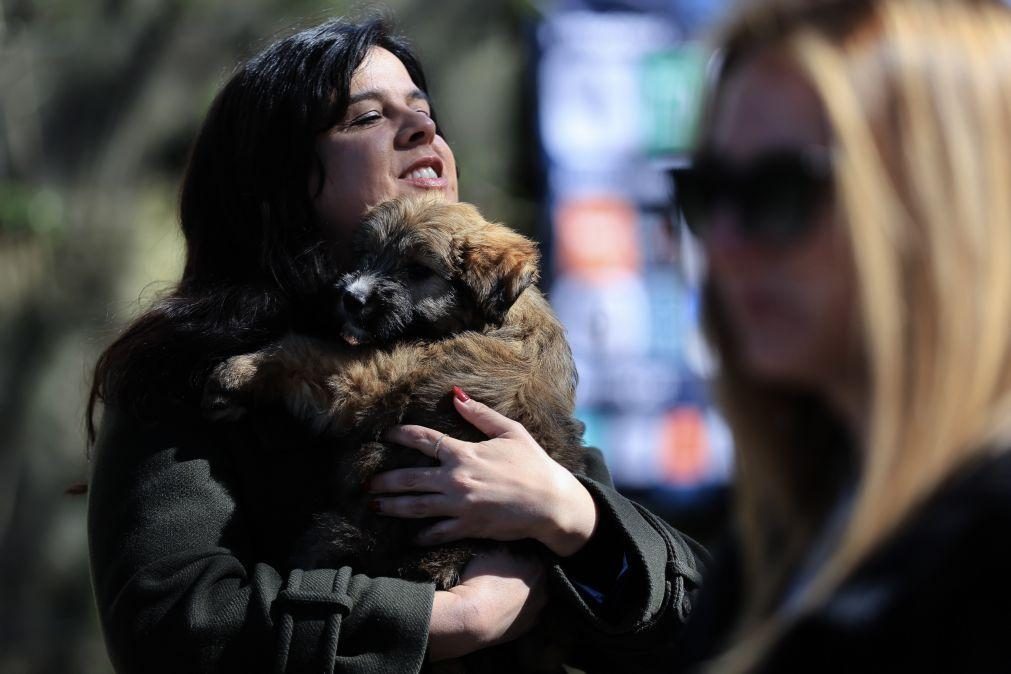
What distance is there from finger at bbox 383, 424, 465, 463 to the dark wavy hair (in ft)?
1.45

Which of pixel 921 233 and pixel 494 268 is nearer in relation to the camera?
pixel 921 233

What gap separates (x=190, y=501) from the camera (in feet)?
7.71

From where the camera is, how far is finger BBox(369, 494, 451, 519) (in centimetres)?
252

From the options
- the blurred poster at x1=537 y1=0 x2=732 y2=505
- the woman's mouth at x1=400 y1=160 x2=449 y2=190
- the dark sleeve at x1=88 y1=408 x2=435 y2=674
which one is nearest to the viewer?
the dark sleeve at x1=88 y1=408 x2=435 y2=674

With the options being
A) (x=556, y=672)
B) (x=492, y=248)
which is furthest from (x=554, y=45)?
(x=556, y=672)

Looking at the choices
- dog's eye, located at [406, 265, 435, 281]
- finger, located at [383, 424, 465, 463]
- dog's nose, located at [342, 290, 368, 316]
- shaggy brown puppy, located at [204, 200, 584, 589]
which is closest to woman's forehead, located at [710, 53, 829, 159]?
finger, located at [383, 424, 465, 463]

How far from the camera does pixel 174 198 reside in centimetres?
730

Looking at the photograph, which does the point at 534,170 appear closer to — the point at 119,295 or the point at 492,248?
the point at 119,295

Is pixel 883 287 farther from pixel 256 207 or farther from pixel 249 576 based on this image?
pixel 256 207

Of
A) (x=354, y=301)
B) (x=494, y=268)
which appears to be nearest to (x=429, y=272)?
(x=494, y=268)

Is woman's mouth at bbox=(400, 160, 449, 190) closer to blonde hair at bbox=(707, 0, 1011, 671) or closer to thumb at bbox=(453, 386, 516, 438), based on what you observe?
thumb at bbox=(453, 386, 516, 438)

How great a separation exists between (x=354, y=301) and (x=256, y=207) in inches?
15.7

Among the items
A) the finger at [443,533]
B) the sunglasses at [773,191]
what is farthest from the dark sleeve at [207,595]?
the sunglasses at [773,191]

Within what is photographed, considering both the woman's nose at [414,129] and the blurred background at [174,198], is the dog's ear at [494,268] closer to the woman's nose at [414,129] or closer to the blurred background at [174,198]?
the woman's nose at [414,129]
